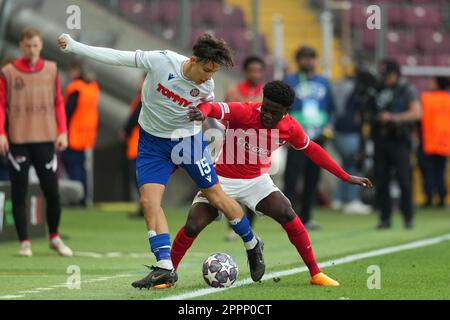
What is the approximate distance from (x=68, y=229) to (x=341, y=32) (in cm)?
958

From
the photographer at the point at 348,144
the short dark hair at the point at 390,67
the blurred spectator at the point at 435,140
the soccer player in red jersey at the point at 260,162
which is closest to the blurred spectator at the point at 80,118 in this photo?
the photographer at the point at 348,144

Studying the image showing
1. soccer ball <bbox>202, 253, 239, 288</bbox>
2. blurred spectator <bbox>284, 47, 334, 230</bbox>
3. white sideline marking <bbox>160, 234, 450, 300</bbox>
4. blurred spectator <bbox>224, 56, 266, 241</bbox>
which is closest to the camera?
white sideline marking <bbox>160, 234, 450, 300</bbox>

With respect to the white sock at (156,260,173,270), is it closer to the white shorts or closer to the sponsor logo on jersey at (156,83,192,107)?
the white shorts

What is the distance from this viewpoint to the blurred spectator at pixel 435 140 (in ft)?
73.6

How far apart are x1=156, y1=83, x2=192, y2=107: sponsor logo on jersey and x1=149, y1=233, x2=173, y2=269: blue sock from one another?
102cm

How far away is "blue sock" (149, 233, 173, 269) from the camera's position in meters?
9.26

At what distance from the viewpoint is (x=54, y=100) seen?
12906 millimetres

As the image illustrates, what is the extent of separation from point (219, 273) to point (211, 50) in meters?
1.67

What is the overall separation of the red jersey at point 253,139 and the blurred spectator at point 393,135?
7.00 metres

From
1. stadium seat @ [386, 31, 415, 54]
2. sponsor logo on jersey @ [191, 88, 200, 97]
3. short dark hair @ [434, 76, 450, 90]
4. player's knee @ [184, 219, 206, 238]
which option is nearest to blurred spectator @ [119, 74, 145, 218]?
short dark hair @ [434, 76, 450, 90]

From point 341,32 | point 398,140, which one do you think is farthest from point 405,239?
point 341,32

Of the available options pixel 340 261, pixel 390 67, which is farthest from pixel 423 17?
pixel 340 261

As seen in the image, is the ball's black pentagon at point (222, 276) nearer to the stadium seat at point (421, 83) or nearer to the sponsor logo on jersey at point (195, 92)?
the sponsor logo on jersey at point (195, 92)

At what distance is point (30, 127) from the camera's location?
1259 centimetres
